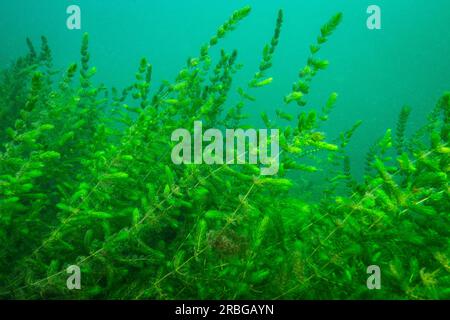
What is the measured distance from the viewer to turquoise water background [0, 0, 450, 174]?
7369 cm

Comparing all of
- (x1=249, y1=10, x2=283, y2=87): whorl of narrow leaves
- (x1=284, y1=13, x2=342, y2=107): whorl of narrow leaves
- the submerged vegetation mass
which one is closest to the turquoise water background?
(x1=249, y1=10, x2=283, y2=87): whorl of narrow leaves

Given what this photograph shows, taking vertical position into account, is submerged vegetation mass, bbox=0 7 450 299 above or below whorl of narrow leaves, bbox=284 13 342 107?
below

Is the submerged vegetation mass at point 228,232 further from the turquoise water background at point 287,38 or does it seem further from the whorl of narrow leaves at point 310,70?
the turquoise water background at point 287,38

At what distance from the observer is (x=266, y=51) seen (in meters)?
3.25

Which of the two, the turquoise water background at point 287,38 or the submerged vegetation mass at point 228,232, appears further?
the turquoise water background at point 287,38

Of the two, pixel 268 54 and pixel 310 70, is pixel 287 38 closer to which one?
pixel 268 54

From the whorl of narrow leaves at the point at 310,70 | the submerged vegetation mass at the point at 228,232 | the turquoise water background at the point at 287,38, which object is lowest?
the submerged vegetation mass at the point at 228,232

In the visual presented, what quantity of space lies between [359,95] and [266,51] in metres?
86.9

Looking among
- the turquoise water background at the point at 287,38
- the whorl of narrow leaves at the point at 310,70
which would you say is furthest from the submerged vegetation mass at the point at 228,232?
the turquoise water background at the point at 287,38

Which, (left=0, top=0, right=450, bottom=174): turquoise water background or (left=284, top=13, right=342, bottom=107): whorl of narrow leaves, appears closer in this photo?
(left=284, top=13, right=342, bottom=107): whorl of narrow leaves

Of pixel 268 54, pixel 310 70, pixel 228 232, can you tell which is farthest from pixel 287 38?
pixel 228 232

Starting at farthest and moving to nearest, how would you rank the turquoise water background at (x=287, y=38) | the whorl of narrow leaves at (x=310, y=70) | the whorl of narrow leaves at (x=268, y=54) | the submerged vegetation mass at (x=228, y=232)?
1. the turquoise water background at (x=287, y=38)
2. the whorl of narrow leaves at (x=268, y=54)
3. the whorl of narrow leaves at (x=310, y=70)
4. the submerged vegetation mass at (x=228, y=232)

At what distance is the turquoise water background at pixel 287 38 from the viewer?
242ft

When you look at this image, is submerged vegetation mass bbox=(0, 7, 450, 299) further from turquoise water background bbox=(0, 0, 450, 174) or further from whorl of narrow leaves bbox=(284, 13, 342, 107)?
turquoise water background bbox=(0, 0, 450, 174)
